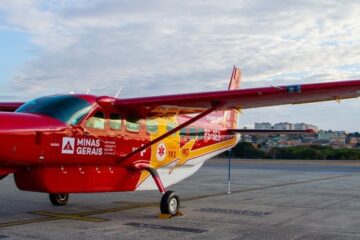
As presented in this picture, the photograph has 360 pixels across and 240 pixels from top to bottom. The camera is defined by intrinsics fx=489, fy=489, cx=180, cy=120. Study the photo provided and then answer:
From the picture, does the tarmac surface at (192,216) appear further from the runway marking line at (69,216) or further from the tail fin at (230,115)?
the tail fin at (230,115)

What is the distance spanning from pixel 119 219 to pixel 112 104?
7.92 ft

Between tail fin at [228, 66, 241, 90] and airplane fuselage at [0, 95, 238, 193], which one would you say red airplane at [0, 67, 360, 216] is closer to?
airplane fuselage at [0, 95, 238, 193]

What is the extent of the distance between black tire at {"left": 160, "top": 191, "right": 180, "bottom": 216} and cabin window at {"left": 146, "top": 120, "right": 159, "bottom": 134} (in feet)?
5.42

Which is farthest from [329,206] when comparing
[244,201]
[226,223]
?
[226,223]

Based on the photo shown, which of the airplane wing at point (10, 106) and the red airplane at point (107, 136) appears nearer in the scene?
the red airplane at point (107, 136)

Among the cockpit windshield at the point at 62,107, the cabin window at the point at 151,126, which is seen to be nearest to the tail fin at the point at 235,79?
the cabin window at the point at 151,126

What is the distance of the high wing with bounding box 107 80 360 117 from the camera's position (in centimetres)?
953

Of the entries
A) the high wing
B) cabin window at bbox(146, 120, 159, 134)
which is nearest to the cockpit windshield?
the high wing

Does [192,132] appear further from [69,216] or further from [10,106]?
[10,106]

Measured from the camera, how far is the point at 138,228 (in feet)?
29.6

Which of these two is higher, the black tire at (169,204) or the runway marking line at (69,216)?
the black tire at (169,204)

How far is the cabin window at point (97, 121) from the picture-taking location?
983cm

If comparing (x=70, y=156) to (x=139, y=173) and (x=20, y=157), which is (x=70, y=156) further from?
(x=139, y=173)

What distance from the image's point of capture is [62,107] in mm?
9492
